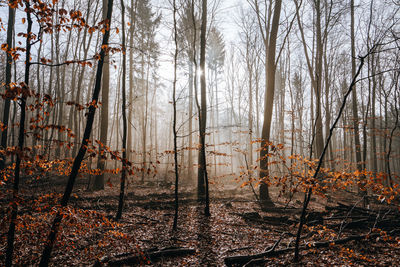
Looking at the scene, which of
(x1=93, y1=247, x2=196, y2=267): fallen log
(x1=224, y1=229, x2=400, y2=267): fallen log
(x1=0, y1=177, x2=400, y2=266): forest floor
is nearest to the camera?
(x1=0, y1=177, x2=400, y2=266): forest floor

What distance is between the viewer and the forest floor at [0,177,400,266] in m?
3.43

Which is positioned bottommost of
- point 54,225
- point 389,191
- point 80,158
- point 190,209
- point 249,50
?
point 190,209

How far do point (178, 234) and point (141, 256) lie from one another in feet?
5.67

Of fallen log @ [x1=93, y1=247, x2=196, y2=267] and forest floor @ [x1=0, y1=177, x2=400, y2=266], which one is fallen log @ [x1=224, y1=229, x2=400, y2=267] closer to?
forest floor @ [x1=0, y1=177, x2=400, y2=266]

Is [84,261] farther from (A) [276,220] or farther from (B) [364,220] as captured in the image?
(B) [364,220]

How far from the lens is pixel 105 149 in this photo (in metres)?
3.03

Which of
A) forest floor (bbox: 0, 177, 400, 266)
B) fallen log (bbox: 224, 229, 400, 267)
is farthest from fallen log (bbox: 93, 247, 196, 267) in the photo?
fallen log (bbox: 224, 229, 400, 267)

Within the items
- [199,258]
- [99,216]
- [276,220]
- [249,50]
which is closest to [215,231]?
[199,258]

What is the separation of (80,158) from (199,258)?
332cm

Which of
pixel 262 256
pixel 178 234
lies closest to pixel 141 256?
pixel 178 234

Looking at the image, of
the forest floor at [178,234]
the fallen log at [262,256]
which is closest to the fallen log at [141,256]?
the forest floor at [178,234]

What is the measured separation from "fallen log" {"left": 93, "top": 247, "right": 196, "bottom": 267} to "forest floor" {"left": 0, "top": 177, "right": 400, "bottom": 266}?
0.07 metres

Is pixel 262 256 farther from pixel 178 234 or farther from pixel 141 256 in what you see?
pixel 141 256

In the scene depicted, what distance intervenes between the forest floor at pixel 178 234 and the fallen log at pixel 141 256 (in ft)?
0.23
